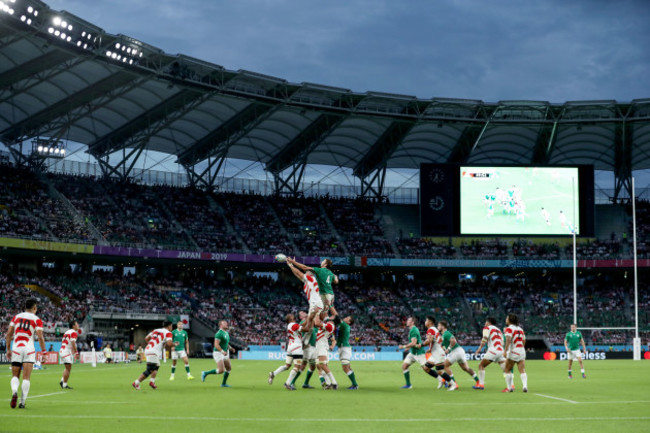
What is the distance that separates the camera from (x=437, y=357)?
22.5 m

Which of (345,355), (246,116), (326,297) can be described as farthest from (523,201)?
(326,297)

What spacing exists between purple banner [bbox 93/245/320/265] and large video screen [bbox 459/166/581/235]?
1650cm

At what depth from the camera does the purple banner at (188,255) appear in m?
64.5

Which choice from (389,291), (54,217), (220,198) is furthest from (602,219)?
(54,217)

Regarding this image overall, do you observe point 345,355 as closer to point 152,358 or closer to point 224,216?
point 152,358

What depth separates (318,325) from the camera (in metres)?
19.6

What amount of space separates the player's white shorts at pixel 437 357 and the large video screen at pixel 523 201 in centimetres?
4730

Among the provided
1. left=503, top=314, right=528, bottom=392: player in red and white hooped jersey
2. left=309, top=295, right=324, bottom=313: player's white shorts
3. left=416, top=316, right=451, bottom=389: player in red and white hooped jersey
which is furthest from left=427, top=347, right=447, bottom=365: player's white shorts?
left=309, top=295, right=324, bottom=313: player's white shorts

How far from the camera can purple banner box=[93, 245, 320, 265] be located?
212 feet

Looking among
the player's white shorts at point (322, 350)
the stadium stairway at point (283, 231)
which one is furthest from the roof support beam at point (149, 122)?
the player's white shorts at point (322, 350)

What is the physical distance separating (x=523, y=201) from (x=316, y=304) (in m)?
→ 52.5

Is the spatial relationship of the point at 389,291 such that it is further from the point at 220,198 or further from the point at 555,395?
the point at 555,395

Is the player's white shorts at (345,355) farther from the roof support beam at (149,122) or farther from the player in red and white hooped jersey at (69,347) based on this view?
the roof support beam at (149,122)

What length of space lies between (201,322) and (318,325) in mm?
47454
